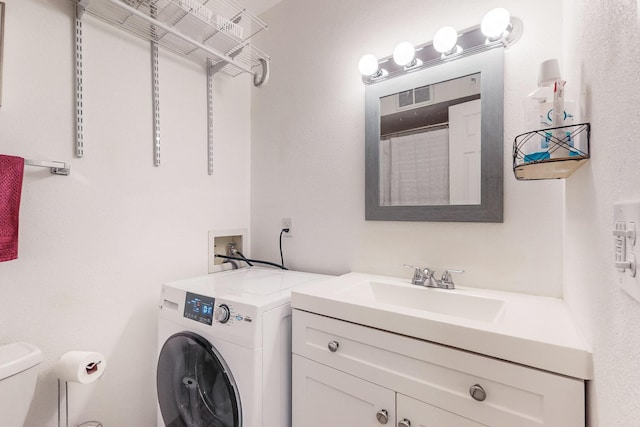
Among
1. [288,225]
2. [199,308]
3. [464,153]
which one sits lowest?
[199,308]

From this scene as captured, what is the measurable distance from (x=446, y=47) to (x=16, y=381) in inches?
80.8

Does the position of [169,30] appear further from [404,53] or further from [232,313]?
[232,313]

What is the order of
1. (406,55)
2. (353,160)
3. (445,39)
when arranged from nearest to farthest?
(445,39) → (406,55) → (353,160)

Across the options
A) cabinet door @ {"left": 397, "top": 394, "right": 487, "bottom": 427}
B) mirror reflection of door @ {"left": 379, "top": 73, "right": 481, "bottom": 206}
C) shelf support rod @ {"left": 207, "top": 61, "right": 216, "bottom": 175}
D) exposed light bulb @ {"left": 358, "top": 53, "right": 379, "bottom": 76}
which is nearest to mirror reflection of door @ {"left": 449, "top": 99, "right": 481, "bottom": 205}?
mirror reflection of door @ {"left": 379, "top": 73, "right": 481, "bottom": 206}

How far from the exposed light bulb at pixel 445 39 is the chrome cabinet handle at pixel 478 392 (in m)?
1.29

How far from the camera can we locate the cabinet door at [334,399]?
997 mm

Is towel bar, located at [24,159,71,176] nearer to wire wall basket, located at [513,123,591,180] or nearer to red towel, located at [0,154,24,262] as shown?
red towel, located at [0,154,24,262]

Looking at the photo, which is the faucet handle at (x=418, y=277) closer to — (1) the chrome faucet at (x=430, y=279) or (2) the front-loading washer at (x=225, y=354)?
(1) the chrome faucet at (x=430, y=279)

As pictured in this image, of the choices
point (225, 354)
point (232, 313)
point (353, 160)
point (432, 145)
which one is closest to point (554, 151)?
point (432, 145)

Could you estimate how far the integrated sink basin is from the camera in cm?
116

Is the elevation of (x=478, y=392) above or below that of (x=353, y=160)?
below

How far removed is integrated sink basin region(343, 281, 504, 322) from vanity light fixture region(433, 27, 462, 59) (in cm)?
104

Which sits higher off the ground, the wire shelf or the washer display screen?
the wire shelf

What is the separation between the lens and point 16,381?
1.00 metres
